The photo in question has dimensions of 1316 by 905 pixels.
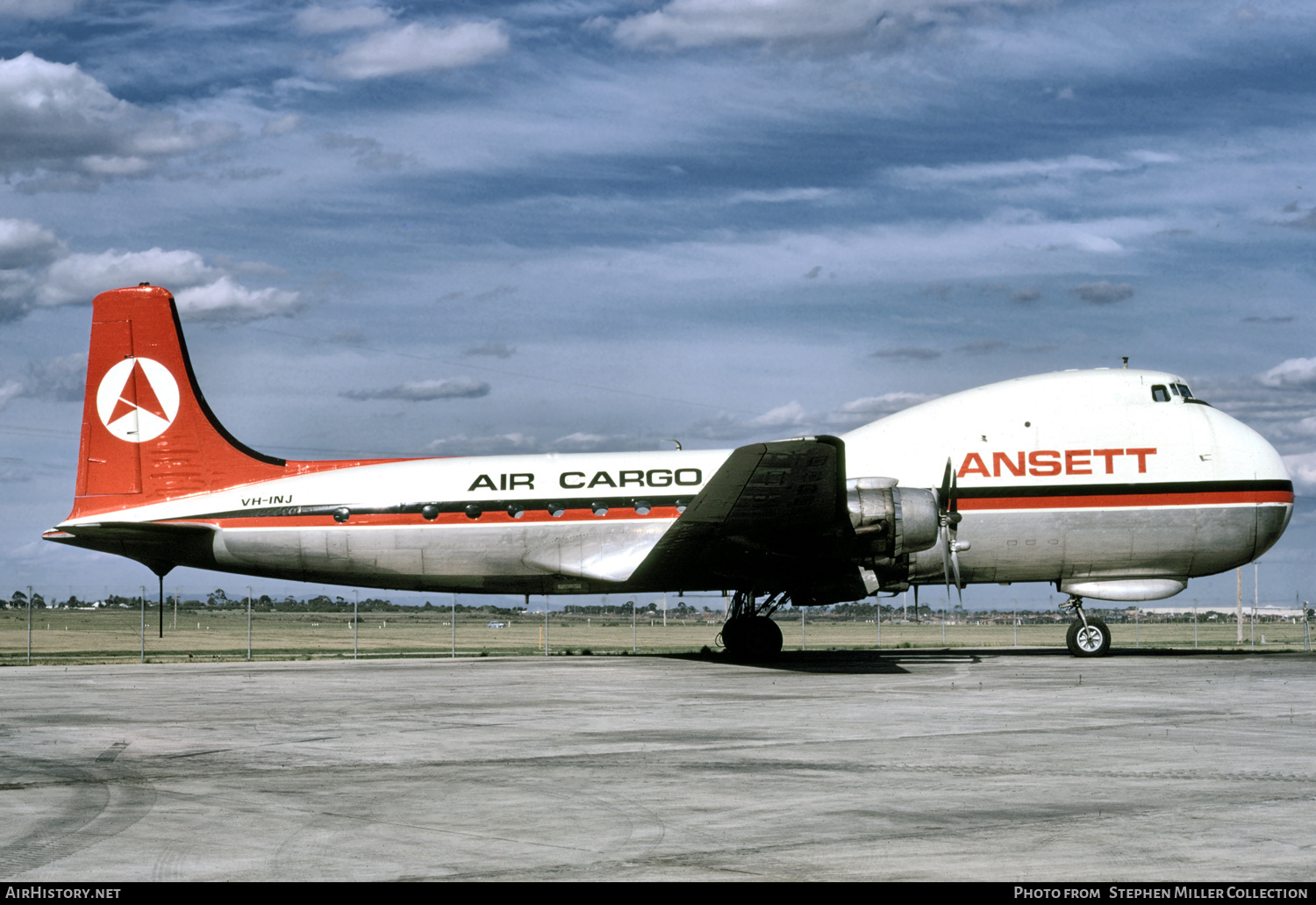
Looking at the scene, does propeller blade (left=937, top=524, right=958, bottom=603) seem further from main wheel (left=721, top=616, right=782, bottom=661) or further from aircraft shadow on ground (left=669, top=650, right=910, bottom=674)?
main wheel (left=721, top=616, right=782, bottom=661)

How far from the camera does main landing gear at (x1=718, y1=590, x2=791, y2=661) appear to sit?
27.8 m

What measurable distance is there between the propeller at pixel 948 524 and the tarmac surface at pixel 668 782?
15.8 ft

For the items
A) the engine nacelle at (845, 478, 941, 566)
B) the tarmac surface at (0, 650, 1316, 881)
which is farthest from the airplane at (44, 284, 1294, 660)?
the tarmac surface at (0, 650, 1316, 881)

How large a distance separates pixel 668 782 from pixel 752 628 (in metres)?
17.6

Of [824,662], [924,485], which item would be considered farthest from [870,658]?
[924,485]

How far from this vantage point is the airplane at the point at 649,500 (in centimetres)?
2708

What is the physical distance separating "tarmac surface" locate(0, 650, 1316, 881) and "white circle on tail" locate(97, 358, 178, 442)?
937 centimetres

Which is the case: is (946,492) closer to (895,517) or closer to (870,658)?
(895,517)

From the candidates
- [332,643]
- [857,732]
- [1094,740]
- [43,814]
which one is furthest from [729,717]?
[332,643]

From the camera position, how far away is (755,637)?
2786cm

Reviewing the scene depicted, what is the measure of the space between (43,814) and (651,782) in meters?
4.82

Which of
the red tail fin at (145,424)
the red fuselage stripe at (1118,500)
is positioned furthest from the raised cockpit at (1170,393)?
the red tail fin at (145,424)

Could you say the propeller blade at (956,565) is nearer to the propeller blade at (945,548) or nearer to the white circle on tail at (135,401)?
the propeller blade at (945,548)
